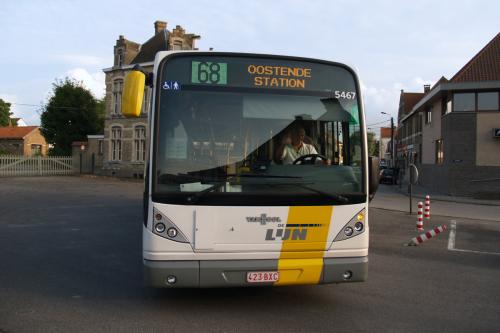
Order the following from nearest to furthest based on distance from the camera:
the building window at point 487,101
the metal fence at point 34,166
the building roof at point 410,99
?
the building window at point 487,101 → the metal fence at point 34,166 → the building roof at point 410,99

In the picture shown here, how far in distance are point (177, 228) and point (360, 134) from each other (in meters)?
2.21

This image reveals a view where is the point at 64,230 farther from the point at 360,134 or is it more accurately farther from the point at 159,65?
the point at 360,134

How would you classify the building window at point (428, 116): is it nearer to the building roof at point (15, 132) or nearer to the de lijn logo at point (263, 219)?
the de lijn logo at point (263, 219)

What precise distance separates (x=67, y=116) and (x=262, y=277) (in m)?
46.8

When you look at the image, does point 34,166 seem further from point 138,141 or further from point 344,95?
A: point 344,95

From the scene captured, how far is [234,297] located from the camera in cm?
578

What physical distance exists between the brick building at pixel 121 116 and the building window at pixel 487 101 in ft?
77.7

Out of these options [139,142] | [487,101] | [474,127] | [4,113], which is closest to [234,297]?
[474,127]

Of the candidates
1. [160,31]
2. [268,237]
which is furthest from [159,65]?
[160,31]

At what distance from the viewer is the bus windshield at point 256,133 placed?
489 cm

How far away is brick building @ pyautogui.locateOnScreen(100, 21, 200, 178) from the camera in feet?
134

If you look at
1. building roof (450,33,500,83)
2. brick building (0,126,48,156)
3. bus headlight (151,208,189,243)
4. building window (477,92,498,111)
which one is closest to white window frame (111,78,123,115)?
building roof (450,33,500,83)

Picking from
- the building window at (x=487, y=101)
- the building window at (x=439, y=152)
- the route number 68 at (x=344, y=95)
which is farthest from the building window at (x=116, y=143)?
the route number 68 at (x=344, y=95)

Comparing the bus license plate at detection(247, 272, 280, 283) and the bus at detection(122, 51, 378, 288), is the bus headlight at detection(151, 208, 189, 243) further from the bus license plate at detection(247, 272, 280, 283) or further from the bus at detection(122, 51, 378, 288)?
the bus license plate at detection(247, 272, 280, 283)
